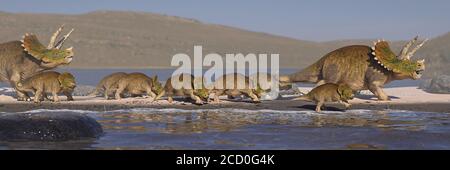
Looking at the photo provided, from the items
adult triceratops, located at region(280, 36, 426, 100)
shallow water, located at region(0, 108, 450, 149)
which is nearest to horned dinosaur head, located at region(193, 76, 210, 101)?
shallow water, located at region(0, 108, 450, 149)

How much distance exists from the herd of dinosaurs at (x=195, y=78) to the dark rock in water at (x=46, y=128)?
252 inches

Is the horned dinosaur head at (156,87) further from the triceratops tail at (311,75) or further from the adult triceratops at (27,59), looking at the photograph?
the triceratops tail at (311,75)

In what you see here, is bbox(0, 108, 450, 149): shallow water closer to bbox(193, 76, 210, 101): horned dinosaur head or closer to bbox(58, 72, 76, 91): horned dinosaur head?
bbox(193, 76, 210, 101): horned dinosaur head

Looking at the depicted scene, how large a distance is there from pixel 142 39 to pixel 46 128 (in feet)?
331

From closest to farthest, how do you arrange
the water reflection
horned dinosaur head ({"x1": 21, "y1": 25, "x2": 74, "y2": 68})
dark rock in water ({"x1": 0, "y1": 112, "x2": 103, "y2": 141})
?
dark rock in water ({"x1": 0, "y1": 112, "x2": 103, "y2": 141}) < the water reflection < horned dinosaur head ({"x1": 21, "y1": 25, "x2": 74, "y2": 68})

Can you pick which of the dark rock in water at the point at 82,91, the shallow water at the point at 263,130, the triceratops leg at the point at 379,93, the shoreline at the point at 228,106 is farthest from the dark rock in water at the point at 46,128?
the dark rock in water at the point at 82,91

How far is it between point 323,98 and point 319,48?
115 m

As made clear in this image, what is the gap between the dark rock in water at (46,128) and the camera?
1080 centimetres

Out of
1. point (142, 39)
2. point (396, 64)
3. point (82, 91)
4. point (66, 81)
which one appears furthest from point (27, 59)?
point (142, 39)

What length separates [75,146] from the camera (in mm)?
10086

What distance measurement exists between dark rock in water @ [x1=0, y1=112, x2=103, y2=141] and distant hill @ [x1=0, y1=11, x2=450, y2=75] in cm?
5927

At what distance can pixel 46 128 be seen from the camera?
11.0m

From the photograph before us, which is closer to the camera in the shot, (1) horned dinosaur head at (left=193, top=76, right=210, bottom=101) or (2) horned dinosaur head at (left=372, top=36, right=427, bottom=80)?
(1) horned dinosaur head at (left=193, top=76, right=210, bottom=101)

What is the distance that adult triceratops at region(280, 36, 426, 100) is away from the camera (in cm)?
1864
